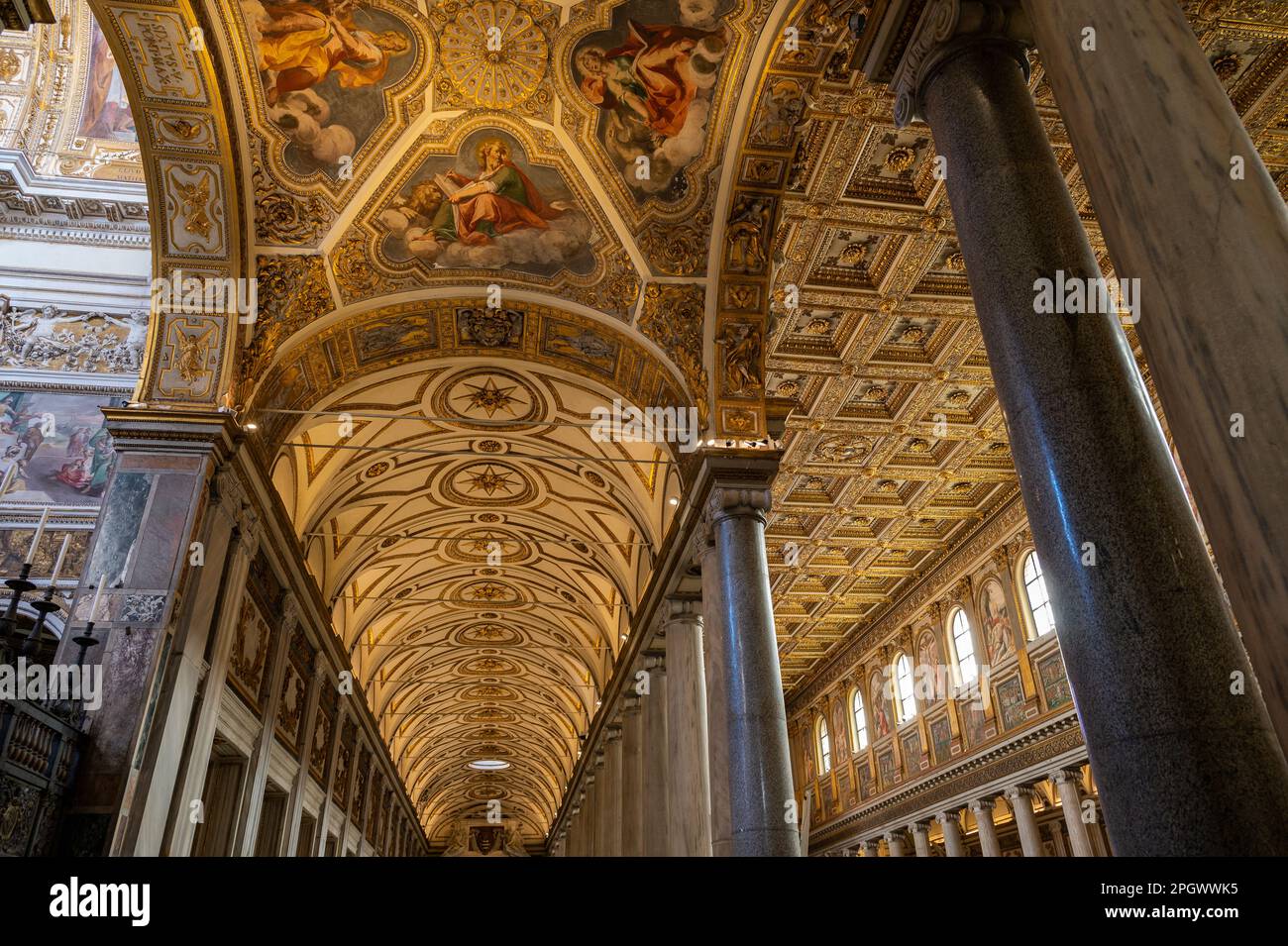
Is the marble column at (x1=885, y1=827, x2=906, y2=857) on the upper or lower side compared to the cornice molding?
lower

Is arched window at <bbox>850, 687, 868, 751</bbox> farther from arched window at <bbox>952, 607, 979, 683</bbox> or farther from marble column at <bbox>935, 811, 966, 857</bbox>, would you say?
arched window at <bbox>952, 607, 979, 683</bbox>

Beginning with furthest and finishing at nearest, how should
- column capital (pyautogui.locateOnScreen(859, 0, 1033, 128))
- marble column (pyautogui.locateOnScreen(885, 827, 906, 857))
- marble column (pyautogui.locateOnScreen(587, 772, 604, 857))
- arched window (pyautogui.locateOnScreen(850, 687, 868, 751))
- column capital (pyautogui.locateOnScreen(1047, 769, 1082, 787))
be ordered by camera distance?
arched window (pyautogui.locateOnScreen(850, 687, 868, 751))
marble column (pyautogui.locateOnScreen(587, 772, 604, 857))
marble column (pyautogui.locateOnScreen(885, 827, 906, 857))
column capital (pyautogui.locateOnScreen(1047, 769, 1082, 787))
column capital (pyautogui.locateOnScreen(859, 0, 1033, 128))

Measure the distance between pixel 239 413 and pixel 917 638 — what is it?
1620cm

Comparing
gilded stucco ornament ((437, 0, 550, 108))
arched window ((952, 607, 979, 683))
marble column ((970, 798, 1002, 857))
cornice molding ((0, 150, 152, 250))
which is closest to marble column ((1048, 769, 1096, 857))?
marble column ((970, 798, 1002, 857))

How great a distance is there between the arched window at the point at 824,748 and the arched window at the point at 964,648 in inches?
294

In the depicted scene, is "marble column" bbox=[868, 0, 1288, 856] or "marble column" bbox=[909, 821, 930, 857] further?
"marble column" bbox=[909, 821, 930, 857]

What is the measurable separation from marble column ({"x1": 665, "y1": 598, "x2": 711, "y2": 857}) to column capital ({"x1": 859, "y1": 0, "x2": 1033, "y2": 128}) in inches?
330

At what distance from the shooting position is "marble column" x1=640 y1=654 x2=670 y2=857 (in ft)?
43.8

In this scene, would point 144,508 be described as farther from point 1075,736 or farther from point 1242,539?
point 1075,736

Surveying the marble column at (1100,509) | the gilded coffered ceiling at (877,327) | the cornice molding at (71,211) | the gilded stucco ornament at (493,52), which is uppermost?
the cornice molding at (71,211)

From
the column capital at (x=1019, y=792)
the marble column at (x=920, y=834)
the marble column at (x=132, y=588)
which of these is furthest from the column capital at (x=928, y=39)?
the marble column at (x=920, y=834)

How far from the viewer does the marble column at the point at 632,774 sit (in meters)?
16.2

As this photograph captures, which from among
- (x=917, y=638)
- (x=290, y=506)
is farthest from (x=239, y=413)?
(x=917, y=638)

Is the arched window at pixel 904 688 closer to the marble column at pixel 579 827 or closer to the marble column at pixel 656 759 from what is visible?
the marble column at pixel 656 759
